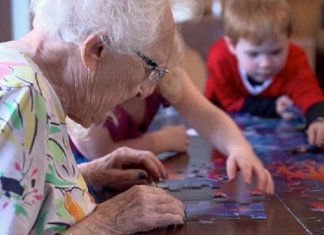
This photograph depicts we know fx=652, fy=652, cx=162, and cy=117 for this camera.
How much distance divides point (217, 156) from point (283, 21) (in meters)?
0.85

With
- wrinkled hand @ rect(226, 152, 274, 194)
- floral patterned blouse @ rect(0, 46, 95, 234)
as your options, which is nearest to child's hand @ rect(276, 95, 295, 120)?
wrinkled hand @ rect(226, 152, 274, 194)

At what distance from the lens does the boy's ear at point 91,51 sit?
3.72ft

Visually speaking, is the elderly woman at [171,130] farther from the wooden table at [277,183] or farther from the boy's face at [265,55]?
the boy's face at [265,55]

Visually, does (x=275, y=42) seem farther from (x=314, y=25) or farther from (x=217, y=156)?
(x=314, y=25)

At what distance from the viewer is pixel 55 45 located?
46.3 inches

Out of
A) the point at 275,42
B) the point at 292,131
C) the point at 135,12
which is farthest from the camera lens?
the point at 275,42

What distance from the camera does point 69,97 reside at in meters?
1.23

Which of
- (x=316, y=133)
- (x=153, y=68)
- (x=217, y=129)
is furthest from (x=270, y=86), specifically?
(x=153, y=68)

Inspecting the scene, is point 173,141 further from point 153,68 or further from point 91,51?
point 91,51

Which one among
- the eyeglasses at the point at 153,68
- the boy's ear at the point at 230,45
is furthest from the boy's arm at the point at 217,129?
the boy's ear at the point at 230,45

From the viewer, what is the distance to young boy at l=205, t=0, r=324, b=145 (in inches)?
95.7

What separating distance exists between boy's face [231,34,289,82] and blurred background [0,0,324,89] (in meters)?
0.23

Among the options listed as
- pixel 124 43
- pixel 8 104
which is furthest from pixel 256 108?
pixel 8 104

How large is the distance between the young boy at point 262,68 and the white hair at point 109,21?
1197mm
